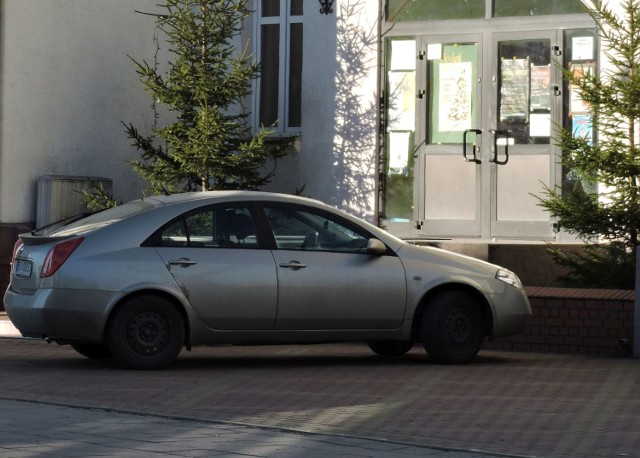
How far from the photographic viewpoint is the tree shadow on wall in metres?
17.8

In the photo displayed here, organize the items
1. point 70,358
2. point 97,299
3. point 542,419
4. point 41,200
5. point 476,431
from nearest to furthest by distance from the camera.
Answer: point 476,431 → point 542,419 → point 97,299 → point 70,358 → point 41,200

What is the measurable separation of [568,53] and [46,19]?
652cm

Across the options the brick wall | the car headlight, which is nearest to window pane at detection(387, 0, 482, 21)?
the brick wall

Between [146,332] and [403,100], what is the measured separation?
7280 millimetres

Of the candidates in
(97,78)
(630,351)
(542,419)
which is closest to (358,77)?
(97,78)

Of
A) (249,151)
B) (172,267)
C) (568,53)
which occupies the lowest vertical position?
(172,267)

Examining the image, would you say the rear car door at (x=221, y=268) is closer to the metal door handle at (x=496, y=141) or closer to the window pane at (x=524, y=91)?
Result: the metal door handle at (x=496, y=141)

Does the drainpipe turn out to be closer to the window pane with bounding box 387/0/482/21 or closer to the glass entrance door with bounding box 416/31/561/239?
the glass entrance door with bounding box 416/31/561/239

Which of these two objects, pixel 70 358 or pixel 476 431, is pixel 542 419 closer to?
pixel 476 431

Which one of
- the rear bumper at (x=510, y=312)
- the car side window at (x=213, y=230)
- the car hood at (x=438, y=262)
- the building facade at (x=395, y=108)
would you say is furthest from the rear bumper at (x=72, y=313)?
the building facade at (x=395, y=108)

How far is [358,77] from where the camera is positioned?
707 inches

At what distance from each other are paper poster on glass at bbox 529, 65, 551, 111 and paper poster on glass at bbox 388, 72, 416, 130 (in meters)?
1.57

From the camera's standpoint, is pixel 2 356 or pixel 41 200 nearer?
pixel 2 356

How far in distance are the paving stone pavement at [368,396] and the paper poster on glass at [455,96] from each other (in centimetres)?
459
